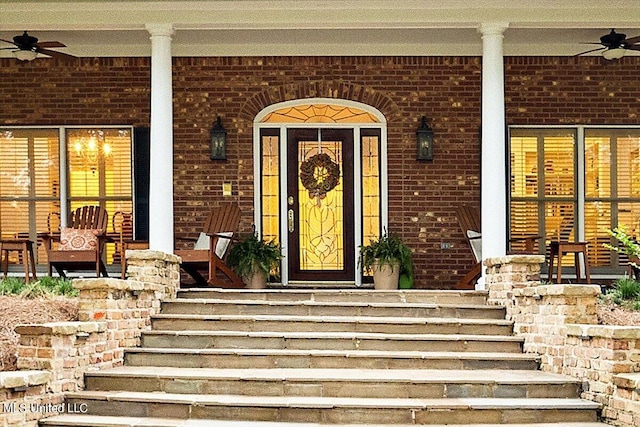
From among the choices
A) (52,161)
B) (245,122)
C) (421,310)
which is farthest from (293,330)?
(52,161)

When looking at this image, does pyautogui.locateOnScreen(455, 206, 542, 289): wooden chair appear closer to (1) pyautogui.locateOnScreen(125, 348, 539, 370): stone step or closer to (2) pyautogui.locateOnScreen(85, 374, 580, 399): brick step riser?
(1) pyautogui.locateOnScreen(125, 348, 539, 370): stone step

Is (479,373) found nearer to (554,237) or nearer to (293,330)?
(293,330)

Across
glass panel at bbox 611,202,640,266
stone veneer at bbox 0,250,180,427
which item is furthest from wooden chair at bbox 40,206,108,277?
glass panel at bbox 611,202,640,266

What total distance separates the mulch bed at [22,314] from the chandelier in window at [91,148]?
12.4ft

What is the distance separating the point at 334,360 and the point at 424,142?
4.56 m

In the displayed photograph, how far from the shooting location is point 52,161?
39.4ft

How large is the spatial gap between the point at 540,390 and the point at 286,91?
5765 millimetres

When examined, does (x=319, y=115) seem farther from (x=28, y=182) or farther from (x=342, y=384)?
(x=342, y=384)

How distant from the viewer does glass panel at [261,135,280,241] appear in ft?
39.2

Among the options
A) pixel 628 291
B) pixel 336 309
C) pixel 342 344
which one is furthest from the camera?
pixel 336 309

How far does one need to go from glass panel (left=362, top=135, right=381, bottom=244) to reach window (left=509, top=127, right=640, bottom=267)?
1645 mm

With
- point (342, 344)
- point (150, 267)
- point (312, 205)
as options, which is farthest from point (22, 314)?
point (312, 205)

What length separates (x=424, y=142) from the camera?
11719mm

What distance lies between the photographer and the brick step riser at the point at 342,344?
811 centimetres
